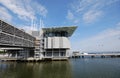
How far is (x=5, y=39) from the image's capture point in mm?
39562

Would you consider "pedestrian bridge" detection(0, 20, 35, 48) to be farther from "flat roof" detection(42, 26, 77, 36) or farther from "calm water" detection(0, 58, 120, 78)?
"flat roof" detection(42, 26, 77, 36)

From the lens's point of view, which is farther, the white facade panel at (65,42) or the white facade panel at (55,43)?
the white facade panel at (65,42)

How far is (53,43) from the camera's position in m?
87.5

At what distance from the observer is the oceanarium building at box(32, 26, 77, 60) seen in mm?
86812

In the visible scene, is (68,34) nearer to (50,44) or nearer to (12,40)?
(50,44)

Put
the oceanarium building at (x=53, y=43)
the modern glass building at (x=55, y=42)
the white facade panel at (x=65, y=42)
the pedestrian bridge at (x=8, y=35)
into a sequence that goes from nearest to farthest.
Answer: the pedestrian bridge at (x=8, y=35)
the oceanarium building at (x=53, y=43)
the modern glass building at (x=55, y=42)
the white facade panel at (x=65, y=42)

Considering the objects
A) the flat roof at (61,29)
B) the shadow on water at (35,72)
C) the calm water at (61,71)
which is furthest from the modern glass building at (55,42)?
the shadow on water at (35,72)

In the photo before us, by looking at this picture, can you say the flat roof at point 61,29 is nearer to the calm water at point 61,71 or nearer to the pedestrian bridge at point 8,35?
the calm water at point 61,71

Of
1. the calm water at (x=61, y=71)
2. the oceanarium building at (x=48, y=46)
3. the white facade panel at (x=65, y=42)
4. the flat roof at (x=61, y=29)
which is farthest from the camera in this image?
the white facade panel at (x=65, y=42)

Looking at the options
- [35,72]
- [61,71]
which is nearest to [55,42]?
[61,71]

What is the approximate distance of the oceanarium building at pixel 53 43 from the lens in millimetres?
86812

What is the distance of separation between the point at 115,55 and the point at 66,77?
8646cm

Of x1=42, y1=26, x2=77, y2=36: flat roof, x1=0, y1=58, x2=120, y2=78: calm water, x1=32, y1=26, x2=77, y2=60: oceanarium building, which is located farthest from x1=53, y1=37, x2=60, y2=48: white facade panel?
Result: x1=0, y1=58, x2=120, y2=78: calm water

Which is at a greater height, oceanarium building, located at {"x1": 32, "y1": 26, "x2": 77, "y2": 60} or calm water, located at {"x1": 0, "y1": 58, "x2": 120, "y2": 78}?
oceanarium building, located at {"x1": 32, "y1": 26, "x2": 77, "y2": 60}
